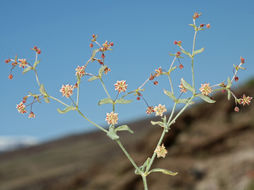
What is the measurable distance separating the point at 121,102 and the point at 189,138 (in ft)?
29.7

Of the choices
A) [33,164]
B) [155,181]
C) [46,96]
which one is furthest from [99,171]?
[33,164]

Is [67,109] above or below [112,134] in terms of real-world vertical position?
above

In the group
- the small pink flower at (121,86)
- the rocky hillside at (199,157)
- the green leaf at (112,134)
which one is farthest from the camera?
the rocky hillside at (199,157)

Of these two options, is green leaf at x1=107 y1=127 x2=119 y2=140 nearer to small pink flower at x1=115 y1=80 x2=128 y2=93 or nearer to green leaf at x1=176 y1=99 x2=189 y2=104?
small pink flower at x1=115 y1=80 x2=128 y2=93

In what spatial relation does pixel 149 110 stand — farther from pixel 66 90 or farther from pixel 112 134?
pixel 66 90

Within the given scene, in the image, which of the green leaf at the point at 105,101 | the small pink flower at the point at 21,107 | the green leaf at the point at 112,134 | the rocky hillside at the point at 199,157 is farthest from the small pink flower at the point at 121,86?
the rocky hillside at the point at 199,157

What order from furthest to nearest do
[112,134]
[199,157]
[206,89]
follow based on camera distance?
[199,157] → [206,89] → [112,134]

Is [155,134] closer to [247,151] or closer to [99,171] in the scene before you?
[99,171]

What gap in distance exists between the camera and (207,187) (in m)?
7.66

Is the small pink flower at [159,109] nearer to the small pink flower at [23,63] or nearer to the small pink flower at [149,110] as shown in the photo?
the small pink flower at [149,110]

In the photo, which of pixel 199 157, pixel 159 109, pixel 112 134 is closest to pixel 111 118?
pixel 112 134

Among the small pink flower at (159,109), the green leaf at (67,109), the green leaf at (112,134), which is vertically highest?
the green leaf at (67,109)

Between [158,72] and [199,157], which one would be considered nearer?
[158,72]

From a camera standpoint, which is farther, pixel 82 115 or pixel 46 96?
pixel 46 96
